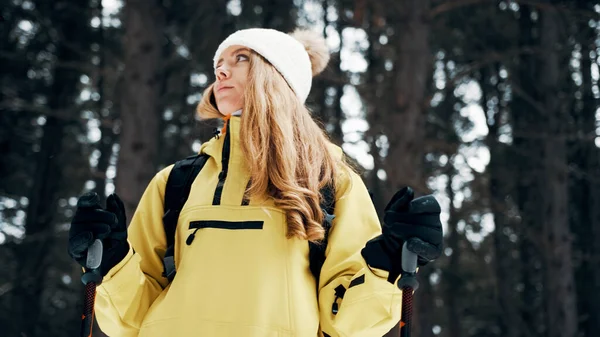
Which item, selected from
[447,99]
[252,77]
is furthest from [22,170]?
[252,77]

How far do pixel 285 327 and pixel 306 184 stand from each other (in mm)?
516

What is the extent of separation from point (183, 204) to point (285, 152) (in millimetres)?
444

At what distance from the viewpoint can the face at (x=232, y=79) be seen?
2.84 metres

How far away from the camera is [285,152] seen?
8.42 feet

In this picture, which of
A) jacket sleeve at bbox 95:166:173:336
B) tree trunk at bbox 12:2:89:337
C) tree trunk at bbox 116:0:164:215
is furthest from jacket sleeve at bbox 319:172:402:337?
tree trunk at bbox 12:2:89:337

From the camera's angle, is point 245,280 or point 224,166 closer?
point 245,280

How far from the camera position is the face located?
2.84m

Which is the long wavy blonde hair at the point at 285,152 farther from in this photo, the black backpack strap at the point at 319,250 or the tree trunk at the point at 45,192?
the tree trunk at the point at 45,192

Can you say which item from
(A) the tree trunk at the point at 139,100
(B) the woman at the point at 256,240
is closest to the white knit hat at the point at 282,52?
(B) the woman at the point at 256,240

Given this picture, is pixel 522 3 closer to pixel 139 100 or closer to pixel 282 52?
pixel 139 100

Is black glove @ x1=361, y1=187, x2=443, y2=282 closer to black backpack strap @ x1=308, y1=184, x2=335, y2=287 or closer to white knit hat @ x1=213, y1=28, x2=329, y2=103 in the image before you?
black backpack strap @ x1=308, y1=184, x2=335, y2=287

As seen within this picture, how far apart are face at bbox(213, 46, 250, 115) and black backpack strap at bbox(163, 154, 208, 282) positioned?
0.22 meters

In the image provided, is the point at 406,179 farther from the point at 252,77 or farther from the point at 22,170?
the point at 22,170

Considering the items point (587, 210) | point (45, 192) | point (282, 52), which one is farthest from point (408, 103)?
point (587, 210)
